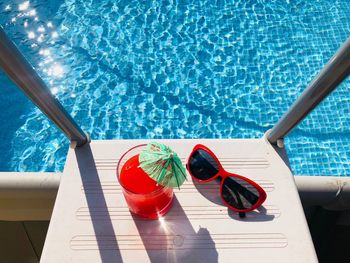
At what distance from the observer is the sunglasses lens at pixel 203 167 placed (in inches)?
45.3

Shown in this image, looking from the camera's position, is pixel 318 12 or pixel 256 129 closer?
pixel 256 129

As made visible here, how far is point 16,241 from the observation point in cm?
189

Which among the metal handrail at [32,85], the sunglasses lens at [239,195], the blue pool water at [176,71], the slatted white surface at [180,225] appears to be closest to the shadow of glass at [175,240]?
the slatted white surface at [180,225]

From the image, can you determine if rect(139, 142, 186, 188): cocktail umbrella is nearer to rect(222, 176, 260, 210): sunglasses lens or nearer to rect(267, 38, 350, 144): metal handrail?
rect(222, 176, 260, 210): sunglasses lens

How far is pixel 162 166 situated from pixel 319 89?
0.47m

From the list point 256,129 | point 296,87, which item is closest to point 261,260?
point 256,129

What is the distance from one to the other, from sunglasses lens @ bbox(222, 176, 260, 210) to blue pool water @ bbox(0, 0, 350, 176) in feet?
5.04

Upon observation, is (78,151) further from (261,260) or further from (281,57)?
(281,57)

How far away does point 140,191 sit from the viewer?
1044mm

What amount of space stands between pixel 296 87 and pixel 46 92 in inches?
91.2

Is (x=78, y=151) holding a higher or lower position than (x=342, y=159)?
higher

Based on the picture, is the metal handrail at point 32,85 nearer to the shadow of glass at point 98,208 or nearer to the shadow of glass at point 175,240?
the shadow of glass at point 98,208

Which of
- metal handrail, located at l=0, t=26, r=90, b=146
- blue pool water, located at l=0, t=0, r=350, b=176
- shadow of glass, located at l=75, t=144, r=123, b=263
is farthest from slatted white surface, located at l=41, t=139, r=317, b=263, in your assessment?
blue pool water, located at l=0, t=0, r=350, b=176

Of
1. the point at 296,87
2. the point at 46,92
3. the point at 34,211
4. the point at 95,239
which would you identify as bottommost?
the point at 296,87
